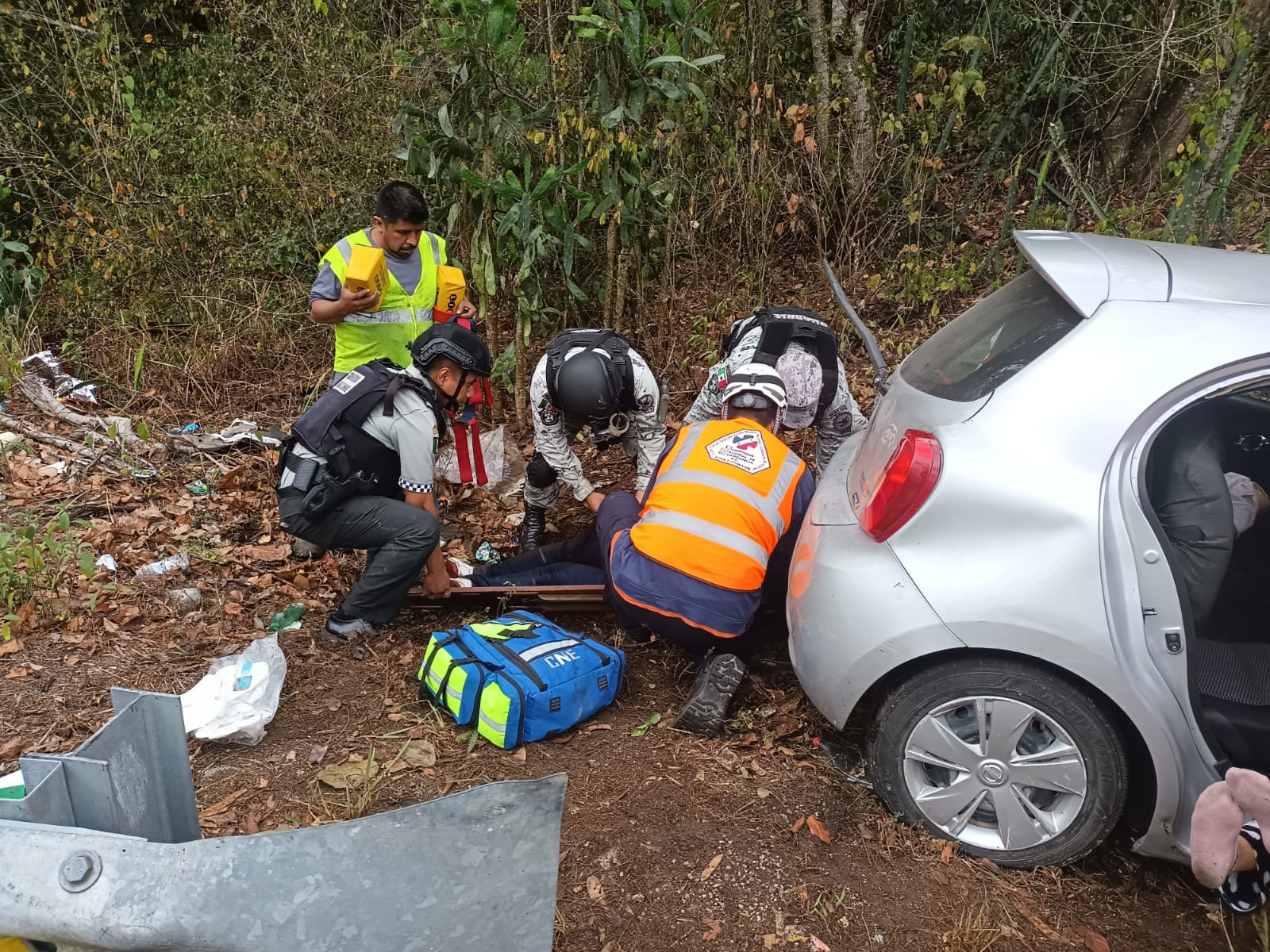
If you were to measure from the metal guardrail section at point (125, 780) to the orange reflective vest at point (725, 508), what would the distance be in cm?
178

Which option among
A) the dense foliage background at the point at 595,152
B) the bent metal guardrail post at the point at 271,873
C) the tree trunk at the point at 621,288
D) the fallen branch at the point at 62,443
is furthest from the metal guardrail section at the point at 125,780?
the tree trunk at the point at 621,288

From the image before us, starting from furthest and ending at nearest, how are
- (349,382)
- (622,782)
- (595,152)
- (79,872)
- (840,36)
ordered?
(840,36)
(595,152)
(349,382)
(622,782)
(79,872)

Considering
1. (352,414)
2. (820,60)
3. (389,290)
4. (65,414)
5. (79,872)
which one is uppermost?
(820,60)

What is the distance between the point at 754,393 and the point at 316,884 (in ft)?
8.12

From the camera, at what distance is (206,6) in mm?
8617

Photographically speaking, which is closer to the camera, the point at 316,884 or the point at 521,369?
the point at 316,884

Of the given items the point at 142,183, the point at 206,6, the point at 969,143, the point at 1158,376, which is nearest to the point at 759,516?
the point at 1158,376

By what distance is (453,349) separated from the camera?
12.3 ft

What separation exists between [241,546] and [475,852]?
146 inches

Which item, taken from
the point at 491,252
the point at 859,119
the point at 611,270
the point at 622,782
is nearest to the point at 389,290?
the point at 491,252

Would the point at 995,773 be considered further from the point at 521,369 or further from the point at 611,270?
the point at 611,270

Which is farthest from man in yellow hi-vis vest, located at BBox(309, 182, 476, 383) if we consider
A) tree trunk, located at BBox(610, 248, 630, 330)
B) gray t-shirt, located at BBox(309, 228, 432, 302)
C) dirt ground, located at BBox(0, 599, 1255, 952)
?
dirt ground, located at BBox(0, 599, 1255, 952)

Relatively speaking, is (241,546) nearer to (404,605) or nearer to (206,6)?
(404,605)

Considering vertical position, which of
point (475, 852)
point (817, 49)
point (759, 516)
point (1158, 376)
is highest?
point (817, 49)
